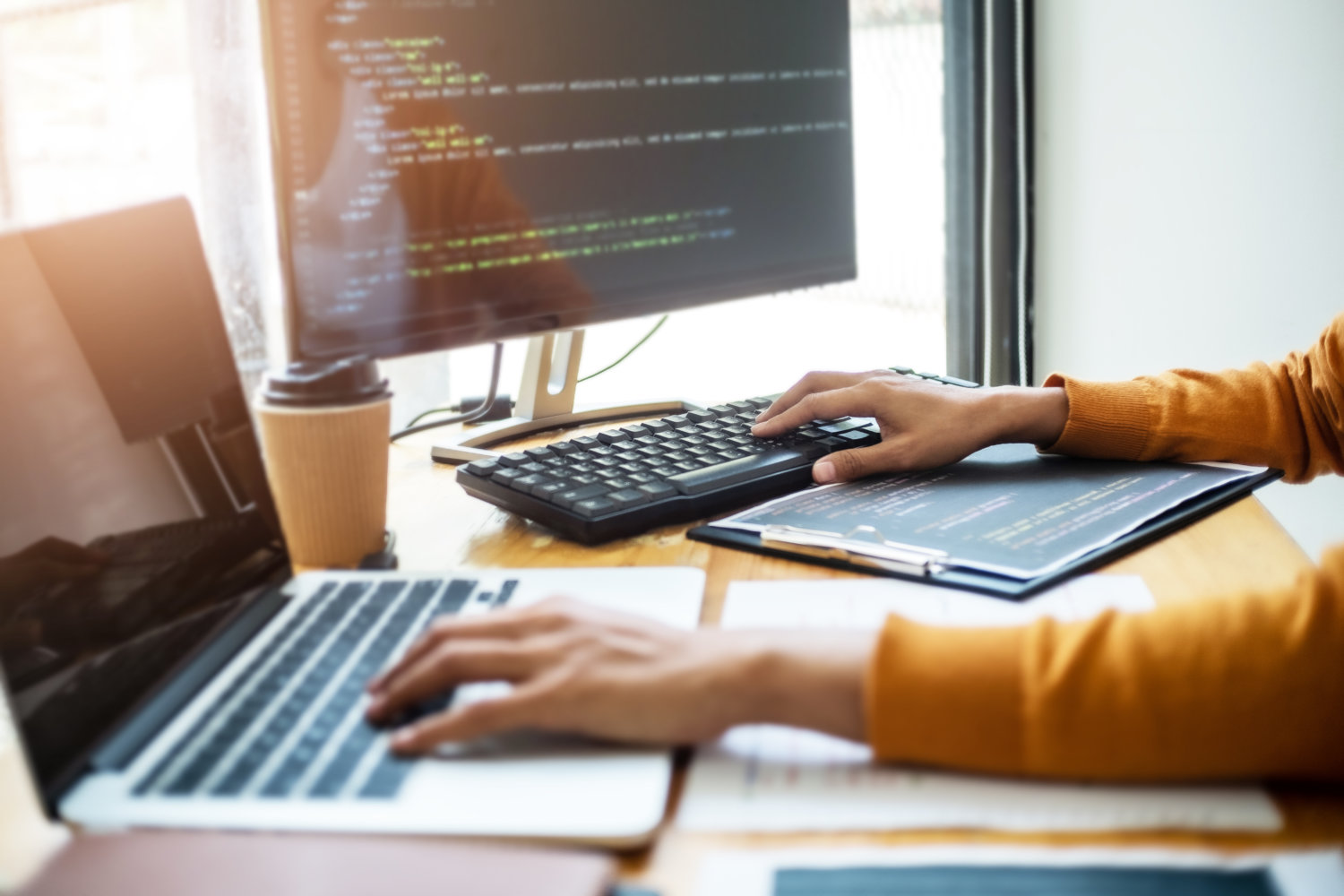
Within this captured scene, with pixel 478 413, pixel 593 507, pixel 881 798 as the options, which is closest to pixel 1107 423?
pixel 593 507

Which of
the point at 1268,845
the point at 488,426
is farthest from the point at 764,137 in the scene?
the point at 1268,845

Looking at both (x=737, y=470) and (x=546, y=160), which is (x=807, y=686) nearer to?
(x=737, y=470)

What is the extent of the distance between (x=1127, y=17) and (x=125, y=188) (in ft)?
5.07

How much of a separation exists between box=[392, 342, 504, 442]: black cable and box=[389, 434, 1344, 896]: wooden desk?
0.17 metres

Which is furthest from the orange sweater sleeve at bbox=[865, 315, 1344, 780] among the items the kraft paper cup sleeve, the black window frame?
the black window frame

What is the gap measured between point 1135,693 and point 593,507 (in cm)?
42

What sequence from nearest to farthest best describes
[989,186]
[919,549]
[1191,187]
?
[919,549], [1191,187], [989,186]

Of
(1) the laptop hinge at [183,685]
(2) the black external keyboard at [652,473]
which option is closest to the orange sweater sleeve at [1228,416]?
(2) the black external keyboard at [652,473]

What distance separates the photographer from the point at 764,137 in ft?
3.74

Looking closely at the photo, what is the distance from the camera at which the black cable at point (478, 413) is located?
3.93ft

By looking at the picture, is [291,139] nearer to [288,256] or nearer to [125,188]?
[288,256]

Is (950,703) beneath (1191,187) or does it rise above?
beneath

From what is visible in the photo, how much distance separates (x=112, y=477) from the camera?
62 centimetres

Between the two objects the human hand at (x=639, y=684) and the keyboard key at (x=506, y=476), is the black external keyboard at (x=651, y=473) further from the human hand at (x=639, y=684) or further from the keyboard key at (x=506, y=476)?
the human hand at (x=639, y=684)
